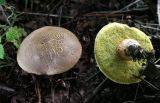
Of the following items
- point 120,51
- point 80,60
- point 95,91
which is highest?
point 120,51

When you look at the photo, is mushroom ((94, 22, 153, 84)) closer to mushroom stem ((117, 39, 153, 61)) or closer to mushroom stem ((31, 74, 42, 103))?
mushroom stem ((117, 39, 153, 61))

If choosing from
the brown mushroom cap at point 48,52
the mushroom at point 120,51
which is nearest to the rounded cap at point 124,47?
the mushroom at point 120,51

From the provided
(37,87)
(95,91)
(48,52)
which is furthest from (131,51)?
(37,87)

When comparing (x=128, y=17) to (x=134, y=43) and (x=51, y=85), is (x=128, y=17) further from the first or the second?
(x=51, y=85)

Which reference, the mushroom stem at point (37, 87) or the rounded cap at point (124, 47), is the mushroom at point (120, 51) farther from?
the mushroom stem at point (37, 87)

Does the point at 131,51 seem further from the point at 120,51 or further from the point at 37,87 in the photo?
the point at 37,87

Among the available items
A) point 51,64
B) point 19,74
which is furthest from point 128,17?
point 19,74

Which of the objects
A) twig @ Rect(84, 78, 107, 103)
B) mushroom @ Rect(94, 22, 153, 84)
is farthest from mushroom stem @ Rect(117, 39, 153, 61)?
twig @ Rect(84, 78, 107, 103)
